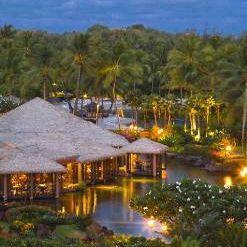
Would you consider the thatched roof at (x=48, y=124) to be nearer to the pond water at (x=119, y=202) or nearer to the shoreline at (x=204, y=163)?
the pond water at (x=119, y=202)

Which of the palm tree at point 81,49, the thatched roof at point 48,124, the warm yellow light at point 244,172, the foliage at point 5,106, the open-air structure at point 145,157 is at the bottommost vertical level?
the warm yellow light at point 244,172

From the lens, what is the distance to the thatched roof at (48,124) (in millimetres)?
40969

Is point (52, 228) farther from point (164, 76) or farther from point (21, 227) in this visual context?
point (164, 76)

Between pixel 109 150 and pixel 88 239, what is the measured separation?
15.1m

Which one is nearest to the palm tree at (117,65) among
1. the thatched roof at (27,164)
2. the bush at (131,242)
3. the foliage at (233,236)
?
the thatched roof at (27,164)

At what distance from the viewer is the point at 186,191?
23.2m

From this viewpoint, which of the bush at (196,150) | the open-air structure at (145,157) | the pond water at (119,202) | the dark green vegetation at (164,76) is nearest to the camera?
the pond water at (119,202)

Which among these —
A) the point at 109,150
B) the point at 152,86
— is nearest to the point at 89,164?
the point at 109,150

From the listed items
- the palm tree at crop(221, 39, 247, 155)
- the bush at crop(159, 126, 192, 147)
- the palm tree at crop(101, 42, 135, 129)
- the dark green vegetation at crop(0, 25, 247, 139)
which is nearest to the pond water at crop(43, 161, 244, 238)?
the palm tree at crop(221, 39, 247, 155)

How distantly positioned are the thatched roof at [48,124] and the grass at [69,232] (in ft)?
46.3

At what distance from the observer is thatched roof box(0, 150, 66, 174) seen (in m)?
33.7

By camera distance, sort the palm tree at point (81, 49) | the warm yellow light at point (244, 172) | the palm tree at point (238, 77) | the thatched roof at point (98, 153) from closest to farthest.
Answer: the thatched roof at point (98, 153) → the warm yellow light at point (244, 172) → the palm tree at point (238, 77) → the palm tree at point (81, 49)

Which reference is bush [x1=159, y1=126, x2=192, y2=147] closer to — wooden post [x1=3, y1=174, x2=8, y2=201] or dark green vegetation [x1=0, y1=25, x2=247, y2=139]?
dark green vegetation [x1=0, y1=25, x2=247, y2=139]

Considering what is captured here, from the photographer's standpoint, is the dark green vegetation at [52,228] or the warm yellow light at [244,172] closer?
the dark green vegetation at [52,228]
